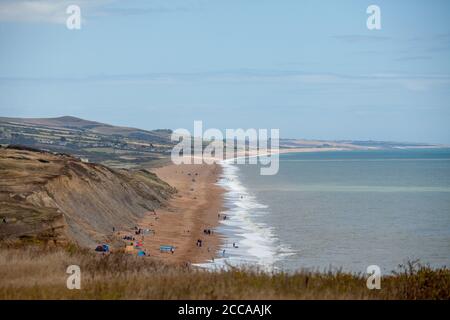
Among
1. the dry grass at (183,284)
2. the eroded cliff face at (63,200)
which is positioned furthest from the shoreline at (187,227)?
the dry grass at (183,284)

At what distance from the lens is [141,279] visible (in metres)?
10.8

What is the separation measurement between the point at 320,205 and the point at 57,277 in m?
60.9

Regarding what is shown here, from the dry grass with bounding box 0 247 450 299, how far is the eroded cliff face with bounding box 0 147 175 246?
9.90 metres

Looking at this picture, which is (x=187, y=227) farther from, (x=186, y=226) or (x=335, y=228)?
(x=335, y=228)

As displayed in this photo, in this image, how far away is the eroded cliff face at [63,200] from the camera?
26.7m

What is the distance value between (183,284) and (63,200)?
31.1 metres

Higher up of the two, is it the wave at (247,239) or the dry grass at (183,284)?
the dry grass at (183,284)

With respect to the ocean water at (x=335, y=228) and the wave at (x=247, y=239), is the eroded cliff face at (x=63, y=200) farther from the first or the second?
the ocean water at (x=335, y=228)

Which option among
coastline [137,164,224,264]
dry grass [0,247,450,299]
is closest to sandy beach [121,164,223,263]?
coastline [137,164,224,264]

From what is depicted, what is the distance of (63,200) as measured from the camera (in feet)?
132

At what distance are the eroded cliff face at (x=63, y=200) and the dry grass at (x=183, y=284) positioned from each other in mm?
9899

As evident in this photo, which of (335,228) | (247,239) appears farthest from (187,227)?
(335,228)

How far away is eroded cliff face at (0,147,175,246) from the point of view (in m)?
26.7
